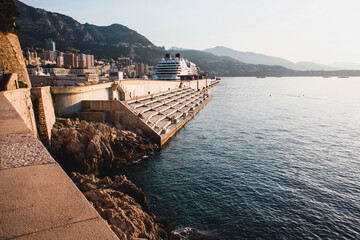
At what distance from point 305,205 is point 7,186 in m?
15.8

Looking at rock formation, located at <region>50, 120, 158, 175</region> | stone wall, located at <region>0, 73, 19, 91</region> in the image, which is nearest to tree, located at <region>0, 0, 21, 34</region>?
stone wall, located at <region>0, 73, 19, 91</region>

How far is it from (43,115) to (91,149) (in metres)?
4.82

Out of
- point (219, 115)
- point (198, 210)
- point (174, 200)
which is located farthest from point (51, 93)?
point (219, 115)

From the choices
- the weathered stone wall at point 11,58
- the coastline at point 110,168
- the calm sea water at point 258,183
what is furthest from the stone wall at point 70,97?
the calm sea water at point 258,183

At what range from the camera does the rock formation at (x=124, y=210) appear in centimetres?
1065

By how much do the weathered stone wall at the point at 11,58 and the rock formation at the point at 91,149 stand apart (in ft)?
19.5

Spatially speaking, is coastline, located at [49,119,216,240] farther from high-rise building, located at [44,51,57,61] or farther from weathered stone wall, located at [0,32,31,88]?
high-rise building, located at [44,51,57,61]

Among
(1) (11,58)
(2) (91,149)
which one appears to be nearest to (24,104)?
(2) (91,149)

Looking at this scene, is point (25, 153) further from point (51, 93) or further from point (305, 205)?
point (51, 93)

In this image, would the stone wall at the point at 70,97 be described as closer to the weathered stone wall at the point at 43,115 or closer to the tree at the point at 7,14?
the weathered stone wall at the point at 43,115

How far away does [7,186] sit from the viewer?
5234 mm

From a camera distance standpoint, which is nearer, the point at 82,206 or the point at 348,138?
the point at 82,206

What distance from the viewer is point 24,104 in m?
18.6

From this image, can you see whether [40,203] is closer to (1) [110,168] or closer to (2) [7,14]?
(1) [110,168]
